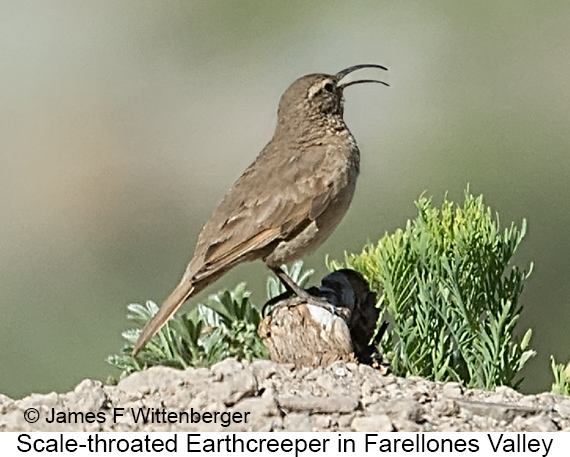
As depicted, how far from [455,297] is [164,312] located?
3.51 feet

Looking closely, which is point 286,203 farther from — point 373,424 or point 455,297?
point 373,424

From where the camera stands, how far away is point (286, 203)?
5672 mm

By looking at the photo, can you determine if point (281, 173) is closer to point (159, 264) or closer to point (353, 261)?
point (353, 261)

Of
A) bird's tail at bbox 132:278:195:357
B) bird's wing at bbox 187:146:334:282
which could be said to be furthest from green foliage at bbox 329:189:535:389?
bird's wing at bbox 187:146:334:282

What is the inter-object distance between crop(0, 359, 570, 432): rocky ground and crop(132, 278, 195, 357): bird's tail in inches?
16.2

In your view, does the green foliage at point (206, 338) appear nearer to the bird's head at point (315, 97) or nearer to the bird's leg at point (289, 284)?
the bird's leg at point (289, 284)

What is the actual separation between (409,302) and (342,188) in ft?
4.12

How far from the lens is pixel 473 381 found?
4492 millimetres

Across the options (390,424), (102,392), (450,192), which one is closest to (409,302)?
(390,424)

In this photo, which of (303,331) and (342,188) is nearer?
(303,331)

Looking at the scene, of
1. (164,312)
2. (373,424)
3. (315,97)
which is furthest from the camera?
(315,97)

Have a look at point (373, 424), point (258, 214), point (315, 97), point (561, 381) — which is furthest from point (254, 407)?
point (315, 97)

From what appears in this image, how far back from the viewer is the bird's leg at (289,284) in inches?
194
